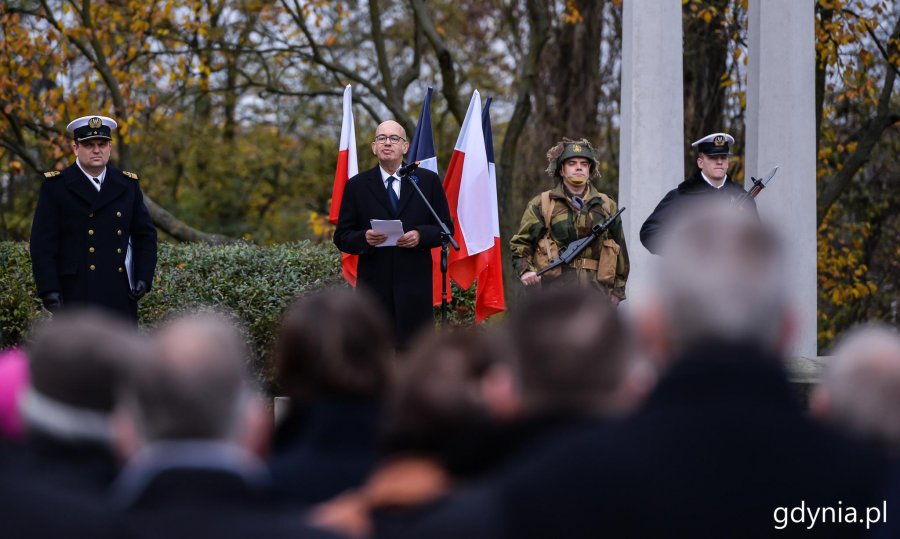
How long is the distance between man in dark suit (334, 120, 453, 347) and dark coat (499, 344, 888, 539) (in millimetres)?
6064

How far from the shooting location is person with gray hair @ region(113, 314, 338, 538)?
2406 millimetres

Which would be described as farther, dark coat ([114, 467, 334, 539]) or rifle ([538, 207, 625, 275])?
rifle ([538, 207, 625, 275])

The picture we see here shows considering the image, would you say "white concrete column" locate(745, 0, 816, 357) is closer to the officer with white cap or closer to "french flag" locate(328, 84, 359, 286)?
the officer with white cap

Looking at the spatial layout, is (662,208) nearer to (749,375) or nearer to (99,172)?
(99,172)

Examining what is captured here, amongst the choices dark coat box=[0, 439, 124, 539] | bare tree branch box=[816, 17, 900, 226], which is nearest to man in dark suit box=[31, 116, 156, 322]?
dark coat box=[0, 439, 124, 539]

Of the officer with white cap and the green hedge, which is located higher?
the officer with white cap

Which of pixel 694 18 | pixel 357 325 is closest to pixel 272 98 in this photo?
pixel 694 18

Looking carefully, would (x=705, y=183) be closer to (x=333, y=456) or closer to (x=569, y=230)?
(x=569, y=230)

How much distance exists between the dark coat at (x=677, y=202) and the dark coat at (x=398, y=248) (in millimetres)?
1385

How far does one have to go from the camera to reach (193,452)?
2412mm

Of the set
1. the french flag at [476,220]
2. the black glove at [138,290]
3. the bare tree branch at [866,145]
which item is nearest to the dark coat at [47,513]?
the black glove at [138,290]

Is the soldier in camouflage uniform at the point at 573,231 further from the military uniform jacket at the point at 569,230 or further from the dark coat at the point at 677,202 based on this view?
the dark coat at the point at 677,202

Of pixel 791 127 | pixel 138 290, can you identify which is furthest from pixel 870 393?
pixel 791 127

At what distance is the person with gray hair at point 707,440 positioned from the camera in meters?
2.42
